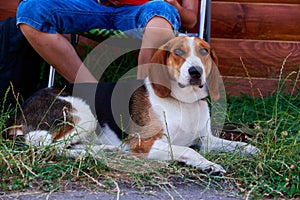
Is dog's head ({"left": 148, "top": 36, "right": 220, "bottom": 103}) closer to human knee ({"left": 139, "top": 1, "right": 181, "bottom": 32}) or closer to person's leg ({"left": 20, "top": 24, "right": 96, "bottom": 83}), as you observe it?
human knee ({"left": 139, "top": 1, "right": 181, "bottom": 32})

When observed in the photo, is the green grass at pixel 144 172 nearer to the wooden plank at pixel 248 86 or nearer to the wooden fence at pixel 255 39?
the wooden plank at pixel 248 86

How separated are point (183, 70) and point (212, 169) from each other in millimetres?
704

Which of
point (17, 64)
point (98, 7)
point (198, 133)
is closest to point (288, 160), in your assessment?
point (198, 133)

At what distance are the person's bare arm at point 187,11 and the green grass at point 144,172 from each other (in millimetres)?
1488

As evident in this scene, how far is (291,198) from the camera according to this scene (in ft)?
9.66

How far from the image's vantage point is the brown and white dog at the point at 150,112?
11.9 ft

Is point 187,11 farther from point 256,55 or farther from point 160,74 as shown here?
point 256,55

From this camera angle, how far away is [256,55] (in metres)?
5.52

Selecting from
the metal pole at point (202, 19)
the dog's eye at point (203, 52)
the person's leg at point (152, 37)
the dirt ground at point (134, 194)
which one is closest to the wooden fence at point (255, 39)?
the metal pole at point (202, 19)

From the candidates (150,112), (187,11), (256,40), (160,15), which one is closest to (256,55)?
(256,40)

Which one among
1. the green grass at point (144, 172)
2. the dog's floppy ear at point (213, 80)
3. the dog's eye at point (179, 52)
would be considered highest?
the dog's eye at point (179, 52)

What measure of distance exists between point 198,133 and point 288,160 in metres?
0.79

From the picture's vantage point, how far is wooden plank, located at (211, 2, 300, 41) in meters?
5.53

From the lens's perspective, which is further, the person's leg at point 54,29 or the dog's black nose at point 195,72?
the person's leg at point 54,29
